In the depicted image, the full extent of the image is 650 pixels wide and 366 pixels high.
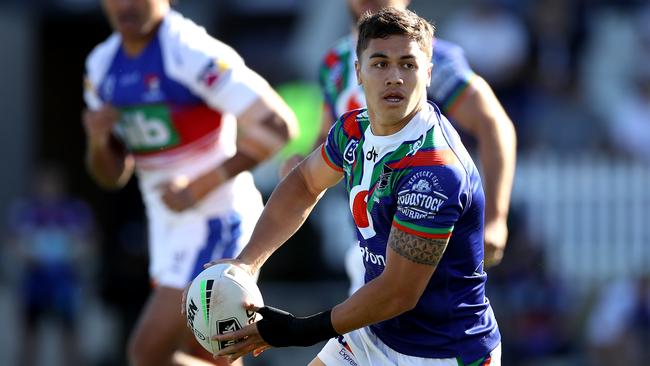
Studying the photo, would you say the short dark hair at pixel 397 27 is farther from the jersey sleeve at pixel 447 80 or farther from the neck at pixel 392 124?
the jersey sleeve at pixel 447 80

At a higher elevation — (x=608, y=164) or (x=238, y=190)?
(x=238, y=190)

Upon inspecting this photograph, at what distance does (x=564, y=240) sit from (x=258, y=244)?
8176 millimetres

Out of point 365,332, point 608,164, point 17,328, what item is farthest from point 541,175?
point 365,332

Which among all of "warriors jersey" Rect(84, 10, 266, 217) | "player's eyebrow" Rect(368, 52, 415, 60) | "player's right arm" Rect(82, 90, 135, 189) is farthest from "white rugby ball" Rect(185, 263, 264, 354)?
"player's right arm" Rect(82, 90, 135, 189)

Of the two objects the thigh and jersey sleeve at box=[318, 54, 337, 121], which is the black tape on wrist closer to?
the thigh

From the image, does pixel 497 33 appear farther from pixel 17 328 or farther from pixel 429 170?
pixel 429 170

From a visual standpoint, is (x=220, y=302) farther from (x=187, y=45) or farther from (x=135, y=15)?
(x=135, y=15)

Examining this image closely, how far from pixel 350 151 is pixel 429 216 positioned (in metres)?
0.61

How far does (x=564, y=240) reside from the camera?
1316 cm

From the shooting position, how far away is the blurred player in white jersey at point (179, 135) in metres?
6.74

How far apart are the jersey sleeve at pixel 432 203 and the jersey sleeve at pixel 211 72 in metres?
2.08

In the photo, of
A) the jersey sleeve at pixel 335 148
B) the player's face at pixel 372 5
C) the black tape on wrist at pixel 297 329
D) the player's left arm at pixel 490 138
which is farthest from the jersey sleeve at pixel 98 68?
the black tape on wrist at pixel 297 329

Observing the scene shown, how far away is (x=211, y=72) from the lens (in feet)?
22.1

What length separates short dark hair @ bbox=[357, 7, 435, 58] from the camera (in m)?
4.95
